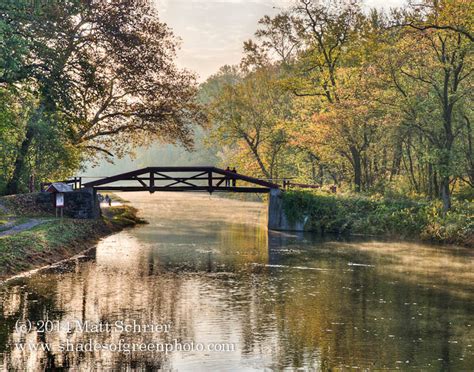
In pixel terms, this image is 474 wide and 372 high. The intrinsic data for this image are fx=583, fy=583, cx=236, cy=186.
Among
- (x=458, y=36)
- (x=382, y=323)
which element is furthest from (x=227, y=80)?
(x=382, y=323)

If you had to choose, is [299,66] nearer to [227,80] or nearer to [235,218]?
[235,218]

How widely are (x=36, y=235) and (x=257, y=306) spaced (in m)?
13.1

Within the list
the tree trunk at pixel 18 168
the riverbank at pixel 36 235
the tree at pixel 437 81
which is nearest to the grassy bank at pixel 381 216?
the tree at pixel 437 81

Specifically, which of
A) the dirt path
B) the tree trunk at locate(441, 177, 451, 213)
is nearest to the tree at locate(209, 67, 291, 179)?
the tree trunk at locate(441, 177, 451, 213)

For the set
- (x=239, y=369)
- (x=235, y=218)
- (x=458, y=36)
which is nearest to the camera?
(x=239, y=369)

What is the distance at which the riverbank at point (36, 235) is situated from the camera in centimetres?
2352

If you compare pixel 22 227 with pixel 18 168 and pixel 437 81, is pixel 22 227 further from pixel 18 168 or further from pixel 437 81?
pixel 437 81

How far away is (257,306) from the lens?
719 inches

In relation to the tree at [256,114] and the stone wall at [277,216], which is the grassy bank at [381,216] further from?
the tree at [256,114]

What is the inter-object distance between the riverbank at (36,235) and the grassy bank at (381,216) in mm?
13730

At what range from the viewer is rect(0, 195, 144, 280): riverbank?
23.5 m

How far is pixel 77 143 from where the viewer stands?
41.7 meters

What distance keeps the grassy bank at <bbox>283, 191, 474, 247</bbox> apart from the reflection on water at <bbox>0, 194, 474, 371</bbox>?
3.33m

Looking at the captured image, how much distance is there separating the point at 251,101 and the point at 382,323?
4422cm
